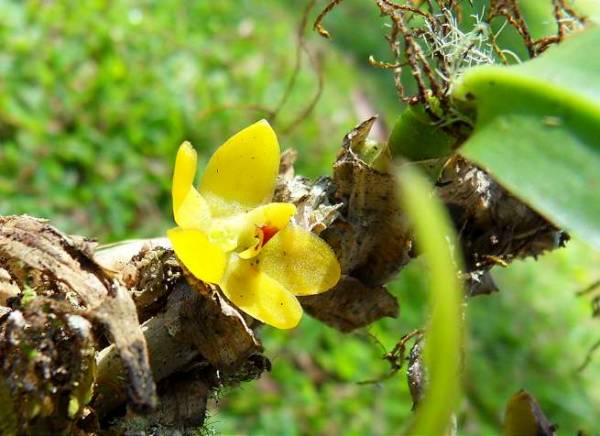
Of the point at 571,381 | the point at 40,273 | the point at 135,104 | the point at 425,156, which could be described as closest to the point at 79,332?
the point at 40,273

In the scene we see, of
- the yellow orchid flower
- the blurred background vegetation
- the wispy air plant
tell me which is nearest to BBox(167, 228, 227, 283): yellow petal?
the yellow orchid flower

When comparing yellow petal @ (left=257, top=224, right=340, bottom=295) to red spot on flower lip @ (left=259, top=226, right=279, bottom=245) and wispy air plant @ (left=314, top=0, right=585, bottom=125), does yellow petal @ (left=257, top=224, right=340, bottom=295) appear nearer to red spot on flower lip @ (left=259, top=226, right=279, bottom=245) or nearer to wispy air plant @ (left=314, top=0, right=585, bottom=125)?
red spot on flower lip @ (left=259, top=226, right=279, bottom=245)

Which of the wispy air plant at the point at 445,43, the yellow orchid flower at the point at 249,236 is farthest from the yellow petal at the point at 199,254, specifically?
the wispy air plant at the point at 445,43

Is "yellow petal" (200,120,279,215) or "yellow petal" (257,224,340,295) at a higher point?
"yellow petal" (200,120,279,215)

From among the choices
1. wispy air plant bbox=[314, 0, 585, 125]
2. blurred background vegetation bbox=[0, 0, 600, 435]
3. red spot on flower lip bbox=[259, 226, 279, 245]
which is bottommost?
blurred background vegetation bbox=[0, 0, 600, 435]

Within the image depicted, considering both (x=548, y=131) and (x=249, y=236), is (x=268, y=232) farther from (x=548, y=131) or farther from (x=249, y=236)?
(x=548, y=131)

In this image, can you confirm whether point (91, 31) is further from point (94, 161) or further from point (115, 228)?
point (115, 228)

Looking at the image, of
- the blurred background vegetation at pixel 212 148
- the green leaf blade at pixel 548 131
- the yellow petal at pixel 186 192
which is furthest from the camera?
the blurred background vegetation at pixel 212 148

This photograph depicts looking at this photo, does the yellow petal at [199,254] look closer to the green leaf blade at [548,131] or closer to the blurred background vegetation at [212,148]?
the green leaf blade at [548,131]
